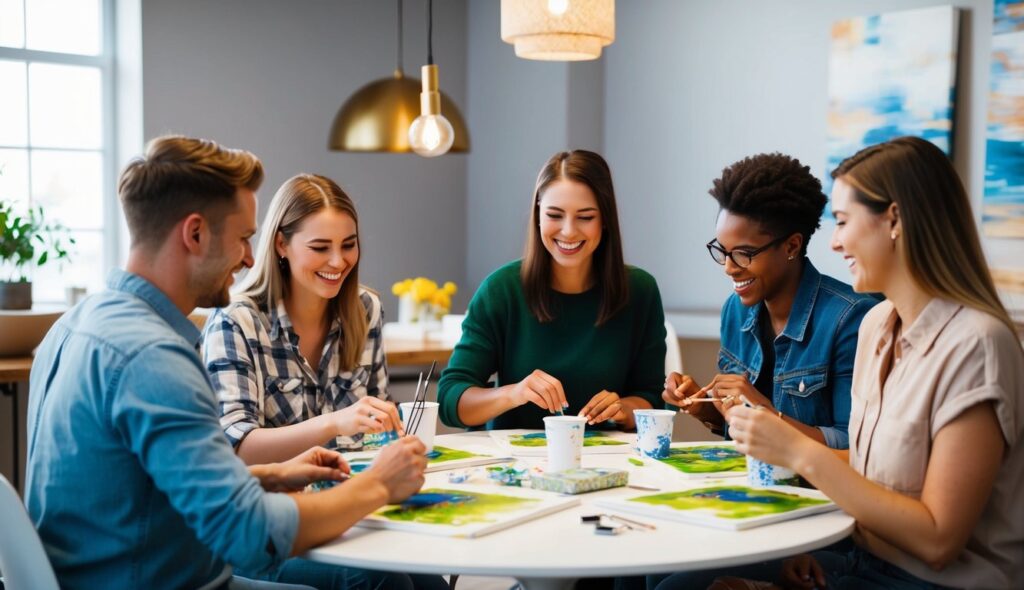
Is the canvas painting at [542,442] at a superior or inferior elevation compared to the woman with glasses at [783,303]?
inferior

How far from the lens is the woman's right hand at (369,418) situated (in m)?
1.94

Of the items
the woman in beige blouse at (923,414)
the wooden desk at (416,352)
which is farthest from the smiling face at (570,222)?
the wooden desk at (416,352)

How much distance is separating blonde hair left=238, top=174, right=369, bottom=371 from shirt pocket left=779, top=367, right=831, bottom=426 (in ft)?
3.10

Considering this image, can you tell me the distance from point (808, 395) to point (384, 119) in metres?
2.01

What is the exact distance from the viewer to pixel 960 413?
154cm

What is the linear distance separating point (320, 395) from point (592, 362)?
2.11 feet

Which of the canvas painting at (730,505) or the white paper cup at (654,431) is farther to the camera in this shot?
the white paper cup at (654,431)

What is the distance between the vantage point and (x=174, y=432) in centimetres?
138

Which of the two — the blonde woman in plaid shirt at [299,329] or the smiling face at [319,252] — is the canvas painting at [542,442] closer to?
the blonde woman in plaid shirt at [299,329]

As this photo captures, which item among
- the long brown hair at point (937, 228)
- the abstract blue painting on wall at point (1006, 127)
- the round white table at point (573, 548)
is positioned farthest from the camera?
the abstract blue painting on wall at point (1006, 127)

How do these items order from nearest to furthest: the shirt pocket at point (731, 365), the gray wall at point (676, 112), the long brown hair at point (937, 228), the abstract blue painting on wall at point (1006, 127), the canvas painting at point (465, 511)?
1. the canvas painting at point (465, 511)
2. the long brown hair at point (937, 228)
3. the shirt pocket at point (731, 365)
4. the abstract blue painting on wall at point (1006, 127)
5. the gray wall at point (676, 112)

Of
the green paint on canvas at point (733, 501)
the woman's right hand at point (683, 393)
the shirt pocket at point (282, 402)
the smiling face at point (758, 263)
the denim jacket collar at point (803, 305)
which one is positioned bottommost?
the green paint on canvas at point (733, 501)

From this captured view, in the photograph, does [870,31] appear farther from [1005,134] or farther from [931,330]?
[931,330]

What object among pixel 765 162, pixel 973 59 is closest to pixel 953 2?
pixel 973 59
